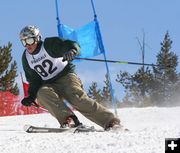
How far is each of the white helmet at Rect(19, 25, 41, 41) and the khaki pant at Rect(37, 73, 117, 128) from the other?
64 cm

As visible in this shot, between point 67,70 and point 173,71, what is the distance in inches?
1554

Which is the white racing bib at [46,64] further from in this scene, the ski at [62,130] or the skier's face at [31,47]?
the ski at [62,130]

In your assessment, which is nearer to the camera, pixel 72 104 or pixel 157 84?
A: pixel 72 104

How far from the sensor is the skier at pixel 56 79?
6.10 m

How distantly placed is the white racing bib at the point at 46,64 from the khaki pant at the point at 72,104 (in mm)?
196

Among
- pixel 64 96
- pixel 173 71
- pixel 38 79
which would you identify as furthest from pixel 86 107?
pixel 173 71

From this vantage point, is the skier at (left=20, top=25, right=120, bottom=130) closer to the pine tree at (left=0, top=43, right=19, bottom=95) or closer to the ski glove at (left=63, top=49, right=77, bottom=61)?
the ski glove at (left=63, top=49, right=77, bottom=61)

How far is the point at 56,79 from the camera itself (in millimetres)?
6449

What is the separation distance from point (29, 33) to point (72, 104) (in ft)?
3.34

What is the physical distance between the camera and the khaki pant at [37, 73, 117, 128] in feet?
20.0

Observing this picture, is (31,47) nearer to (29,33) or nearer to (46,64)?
(29,33)

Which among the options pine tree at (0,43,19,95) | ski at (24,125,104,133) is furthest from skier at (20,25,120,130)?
pine tree at (0,43,19,95)

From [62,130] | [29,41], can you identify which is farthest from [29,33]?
[62,130]

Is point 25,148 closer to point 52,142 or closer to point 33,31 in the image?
point 52,142
